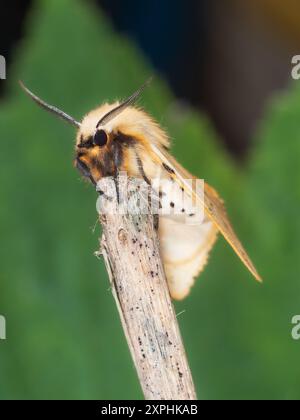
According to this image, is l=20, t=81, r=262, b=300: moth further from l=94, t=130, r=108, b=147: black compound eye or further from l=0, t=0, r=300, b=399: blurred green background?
l=0, t=0, r=300, b=399: blurred green background

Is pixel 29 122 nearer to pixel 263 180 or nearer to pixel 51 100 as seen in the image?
pixel 51 100

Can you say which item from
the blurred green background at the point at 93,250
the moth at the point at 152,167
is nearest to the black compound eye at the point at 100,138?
the moth at the point at 152,167

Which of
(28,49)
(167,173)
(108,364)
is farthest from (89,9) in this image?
(167,173)

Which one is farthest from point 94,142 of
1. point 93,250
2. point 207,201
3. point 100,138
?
point 93,250

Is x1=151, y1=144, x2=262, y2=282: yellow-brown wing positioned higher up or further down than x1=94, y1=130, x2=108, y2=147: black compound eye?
further down

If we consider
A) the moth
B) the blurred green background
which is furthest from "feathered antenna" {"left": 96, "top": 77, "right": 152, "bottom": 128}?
the blurred green background

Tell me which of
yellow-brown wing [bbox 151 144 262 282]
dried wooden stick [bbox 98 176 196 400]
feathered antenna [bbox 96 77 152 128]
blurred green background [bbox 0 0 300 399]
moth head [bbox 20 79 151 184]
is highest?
blurred green background [bbox 0 0 300 399]

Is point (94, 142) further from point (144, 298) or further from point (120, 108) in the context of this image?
point (144, 298)

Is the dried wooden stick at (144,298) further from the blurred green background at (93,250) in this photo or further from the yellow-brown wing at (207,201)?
the blurred green background at (93,250)
